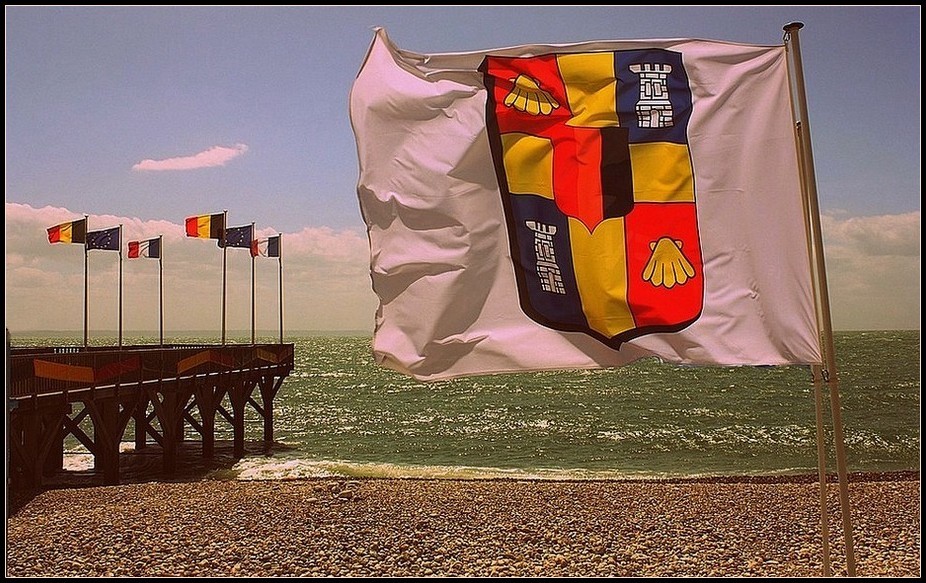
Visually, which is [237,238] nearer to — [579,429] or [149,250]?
[149,250]

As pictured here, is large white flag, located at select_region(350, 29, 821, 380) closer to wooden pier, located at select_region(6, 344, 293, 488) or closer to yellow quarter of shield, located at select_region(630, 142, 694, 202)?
yellow quarter of shield, located at select_region(630, 142, 694, 202)

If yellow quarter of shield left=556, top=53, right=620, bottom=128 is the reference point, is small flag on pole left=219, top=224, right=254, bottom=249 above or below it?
above

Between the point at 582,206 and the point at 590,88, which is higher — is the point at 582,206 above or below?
below

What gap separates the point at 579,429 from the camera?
4584cm

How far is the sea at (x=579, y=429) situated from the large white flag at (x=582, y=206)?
14.8 meters

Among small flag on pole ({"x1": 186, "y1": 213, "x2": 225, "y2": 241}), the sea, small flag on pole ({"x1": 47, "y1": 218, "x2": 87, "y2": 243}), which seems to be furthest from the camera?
small flag on pole ({"x1": 186, "y1": 213, "x2": 225, "y2": 241})

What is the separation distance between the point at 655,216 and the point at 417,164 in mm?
1513

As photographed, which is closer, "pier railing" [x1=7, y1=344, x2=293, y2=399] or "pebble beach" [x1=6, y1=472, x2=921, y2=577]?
"pebble beach" [x1=6, y1=472, x2=921, y2=577]

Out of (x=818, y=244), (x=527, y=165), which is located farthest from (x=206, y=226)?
(x=818, y=244)

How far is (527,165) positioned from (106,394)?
16.9 m

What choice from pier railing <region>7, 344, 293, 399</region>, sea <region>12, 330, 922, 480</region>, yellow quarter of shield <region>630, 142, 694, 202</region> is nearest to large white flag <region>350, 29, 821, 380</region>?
yellow quarter of shield <region>630, 142, 694, 202</region>

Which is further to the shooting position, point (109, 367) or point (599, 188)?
point (109, 367)

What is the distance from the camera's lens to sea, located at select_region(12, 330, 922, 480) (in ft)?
100

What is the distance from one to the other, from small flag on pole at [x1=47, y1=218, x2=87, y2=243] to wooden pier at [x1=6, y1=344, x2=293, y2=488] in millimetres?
3900
